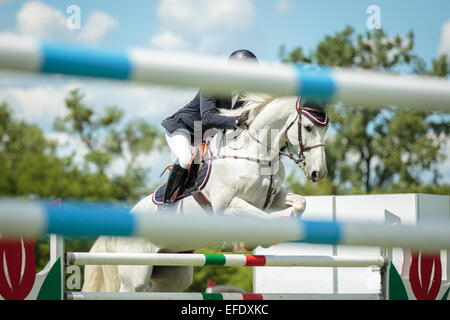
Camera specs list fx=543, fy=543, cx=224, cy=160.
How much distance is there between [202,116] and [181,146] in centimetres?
28

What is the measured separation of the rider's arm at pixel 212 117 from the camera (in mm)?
3201

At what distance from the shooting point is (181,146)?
135 inches

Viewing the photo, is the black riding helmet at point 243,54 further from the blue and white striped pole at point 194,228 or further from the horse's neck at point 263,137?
the blue and white striped pole at point 194,228

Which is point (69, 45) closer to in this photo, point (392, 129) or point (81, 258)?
point (81, 258)

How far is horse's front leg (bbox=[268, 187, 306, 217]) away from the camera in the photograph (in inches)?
125

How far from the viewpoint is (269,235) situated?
2.48 ft

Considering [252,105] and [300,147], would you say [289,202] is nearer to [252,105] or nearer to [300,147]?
[300,147]

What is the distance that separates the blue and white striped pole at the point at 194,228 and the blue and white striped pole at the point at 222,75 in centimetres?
17

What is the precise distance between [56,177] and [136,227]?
1705 cm

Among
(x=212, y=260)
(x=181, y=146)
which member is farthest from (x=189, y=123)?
(x=212, y=260)

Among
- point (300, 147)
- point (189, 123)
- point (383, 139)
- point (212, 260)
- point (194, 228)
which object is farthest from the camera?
point (383, 139)

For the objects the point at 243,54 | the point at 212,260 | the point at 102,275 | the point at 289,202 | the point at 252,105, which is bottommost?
the point at 102,275

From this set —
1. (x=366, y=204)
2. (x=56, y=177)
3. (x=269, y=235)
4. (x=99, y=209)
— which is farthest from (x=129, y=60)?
(x=56, y=177)

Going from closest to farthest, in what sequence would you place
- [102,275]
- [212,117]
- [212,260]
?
1. [212,260]
2. [212,117]
3. [102,275]
